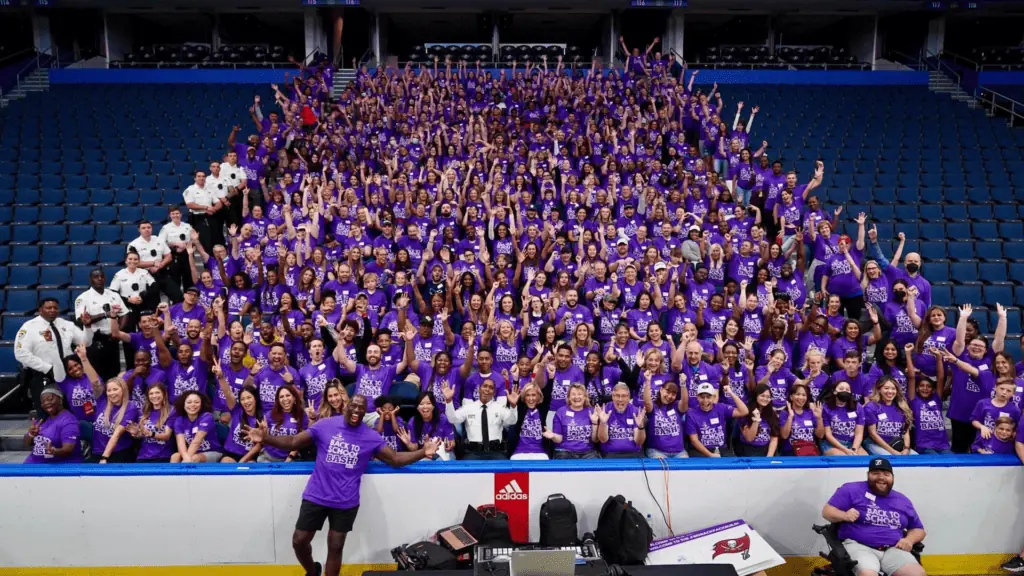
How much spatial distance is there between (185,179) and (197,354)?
651 centimetres

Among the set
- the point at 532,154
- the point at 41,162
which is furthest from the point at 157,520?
the point at 41,162

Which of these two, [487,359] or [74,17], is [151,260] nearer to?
[487,359]

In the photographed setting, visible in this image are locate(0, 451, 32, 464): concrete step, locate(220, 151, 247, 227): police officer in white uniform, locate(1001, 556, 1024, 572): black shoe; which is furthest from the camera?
locate(220, 151, 247, 227): police officer in white uniform

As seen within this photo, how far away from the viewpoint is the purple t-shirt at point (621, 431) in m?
6.45

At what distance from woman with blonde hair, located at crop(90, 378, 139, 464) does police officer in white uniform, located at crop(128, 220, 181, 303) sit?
2.98 meters

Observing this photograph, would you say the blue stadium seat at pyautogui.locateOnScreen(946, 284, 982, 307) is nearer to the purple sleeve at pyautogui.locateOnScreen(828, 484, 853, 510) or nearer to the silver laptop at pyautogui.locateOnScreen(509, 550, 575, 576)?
the purple sleeve at pyautogui.locateOnScreen(828, 484, 853, 510)

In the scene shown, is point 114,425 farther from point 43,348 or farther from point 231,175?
point 231,175

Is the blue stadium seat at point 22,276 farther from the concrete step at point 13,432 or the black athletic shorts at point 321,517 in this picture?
the black athletic shorts at point 321,517

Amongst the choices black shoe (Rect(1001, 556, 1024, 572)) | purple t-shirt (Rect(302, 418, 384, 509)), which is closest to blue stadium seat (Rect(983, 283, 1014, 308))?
black shoe (Rect(1001, 556, 1024, 572))

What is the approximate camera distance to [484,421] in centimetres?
659

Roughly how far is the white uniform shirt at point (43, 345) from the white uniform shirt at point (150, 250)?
1670 millimetres

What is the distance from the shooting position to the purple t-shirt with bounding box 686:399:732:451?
656 centimetres

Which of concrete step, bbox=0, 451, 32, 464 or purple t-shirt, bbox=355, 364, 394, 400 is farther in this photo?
concrete step, bbox=0, 451, 32, 464

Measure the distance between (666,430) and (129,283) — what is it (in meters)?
6.79
